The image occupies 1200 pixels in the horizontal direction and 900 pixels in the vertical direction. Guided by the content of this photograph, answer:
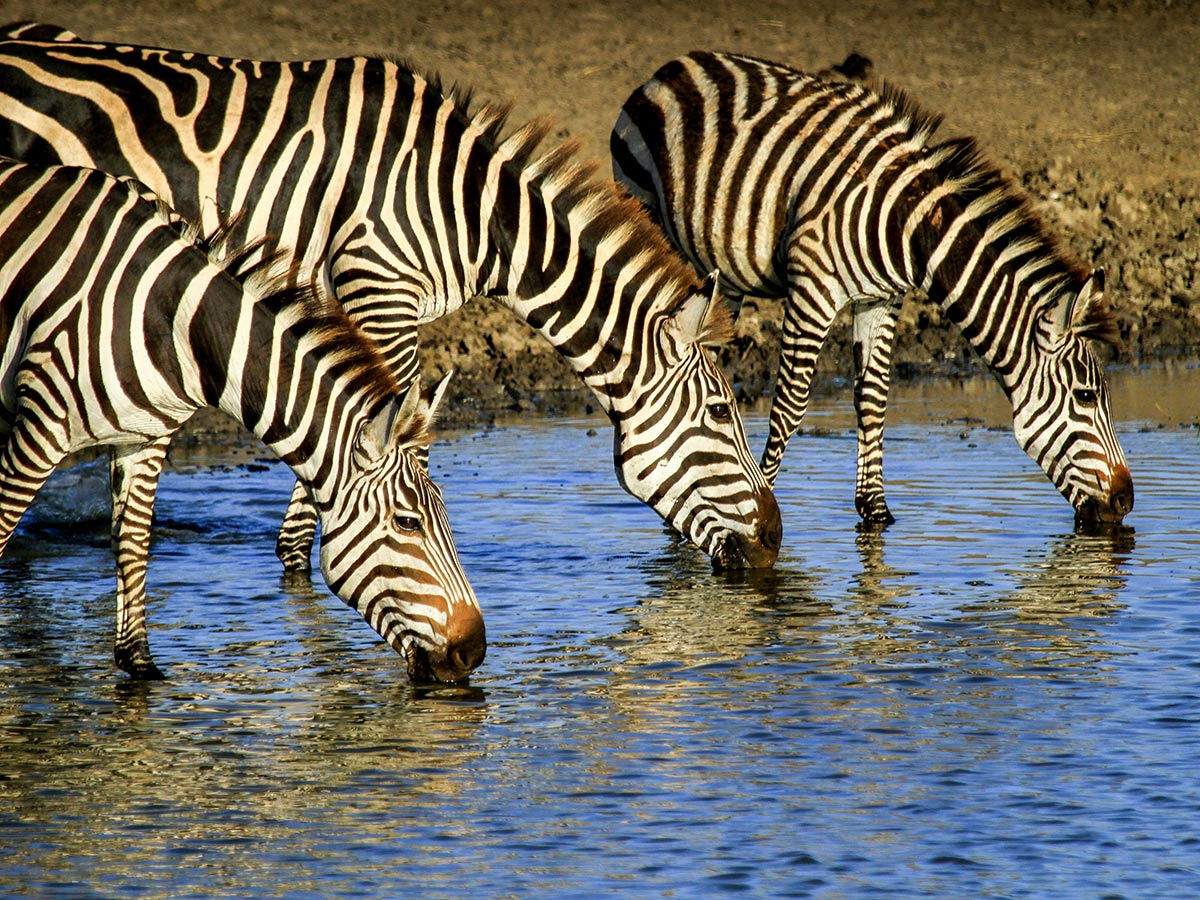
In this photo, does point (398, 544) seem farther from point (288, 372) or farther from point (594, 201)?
point (594, 201)

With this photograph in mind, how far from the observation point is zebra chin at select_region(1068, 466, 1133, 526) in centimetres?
942

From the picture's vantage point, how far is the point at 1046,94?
19062 mm

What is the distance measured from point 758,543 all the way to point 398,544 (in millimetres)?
2619

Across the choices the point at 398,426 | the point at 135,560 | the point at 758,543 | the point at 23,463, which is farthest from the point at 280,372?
the point at 758,543

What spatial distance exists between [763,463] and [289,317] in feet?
13.9

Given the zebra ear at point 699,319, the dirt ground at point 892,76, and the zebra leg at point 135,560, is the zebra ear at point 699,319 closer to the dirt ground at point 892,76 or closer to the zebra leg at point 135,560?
the zebra leg at point 135,560

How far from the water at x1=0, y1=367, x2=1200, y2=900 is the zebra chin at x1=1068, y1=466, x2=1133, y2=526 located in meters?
0.15

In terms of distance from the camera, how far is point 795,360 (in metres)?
9.84

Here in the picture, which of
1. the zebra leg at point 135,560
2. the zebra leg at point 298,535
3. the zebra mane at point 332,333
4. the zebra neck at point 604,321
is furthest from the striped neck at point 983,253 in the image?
the zebra leg at point 135,560

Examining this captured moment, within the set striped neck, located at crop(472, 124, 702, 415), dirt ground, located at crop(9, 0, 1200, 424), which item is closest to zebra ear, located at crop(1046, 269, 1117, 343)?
striped neck, located at crop(472, 124, 702, 415)

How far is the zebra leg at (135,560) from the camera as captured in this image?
6.69m

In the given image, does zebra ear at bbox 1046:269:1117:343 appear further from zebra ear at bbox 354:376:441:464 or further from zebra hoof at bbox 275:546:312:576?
zebra ear at bbox 354:376:441:464

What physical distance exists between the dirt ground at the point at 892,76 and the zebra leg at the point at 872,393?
330 centimetres

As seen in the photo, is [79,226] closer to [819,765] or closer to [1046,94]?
[819,765]
